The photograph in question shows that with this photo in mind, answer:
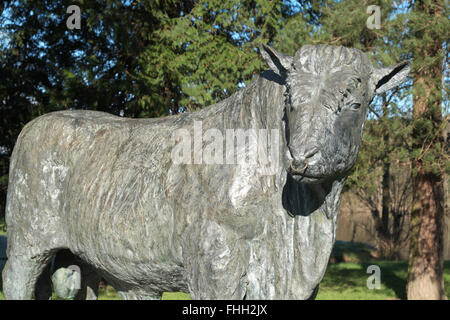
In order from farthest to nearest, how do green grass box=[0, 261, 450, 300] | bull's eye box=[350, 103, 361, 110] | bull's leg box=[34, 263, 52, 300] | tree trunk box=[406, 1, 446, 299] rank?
green grass box=[0, 261, 450, 300], tree trunk box=[406, 1, 446, 299], bull's leg box=[34, 263, 52, 300], bull's eye box=[350, 103, 361, 110]

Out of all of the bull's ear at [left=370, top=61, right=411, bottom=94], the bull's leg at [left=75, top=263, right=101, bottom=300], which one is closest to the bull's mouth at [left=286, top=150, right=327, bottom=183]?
the bull's ear at [left=370, top=61, right=411, bottom=94]

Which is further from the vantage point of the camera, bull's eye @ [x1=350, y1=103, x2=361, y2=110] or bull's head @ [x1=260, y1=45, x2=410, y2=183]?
bull's eye @ [x1=350, y1=103, x2=361, y2=110]

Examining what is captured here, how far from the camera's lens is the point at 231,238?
Answer: 2.75 metres

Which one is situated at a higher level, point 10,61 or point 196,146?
point 10,61

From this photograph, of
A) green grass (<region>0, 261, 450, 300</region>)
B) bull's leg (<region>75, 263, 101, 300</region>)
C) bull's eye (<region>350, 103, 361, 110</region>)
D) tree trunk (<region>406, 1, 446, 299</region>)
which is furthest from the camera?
green grass (<region>0, 261, 450, 300</region>)

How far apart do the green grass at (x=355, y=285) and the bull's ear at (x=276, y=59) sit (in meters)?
8.36

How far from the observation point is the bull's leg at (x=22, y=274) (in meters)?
3.91

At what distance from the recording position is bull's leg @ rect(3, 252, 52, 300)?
12.8 feet

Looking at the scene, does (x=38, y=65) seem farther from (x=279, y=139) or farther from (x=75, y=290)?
(x=279, y=139)

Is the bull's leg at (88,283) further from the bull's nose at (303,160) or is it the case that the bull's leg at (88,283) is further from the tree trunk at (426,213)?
the tree trunk at (426,213)

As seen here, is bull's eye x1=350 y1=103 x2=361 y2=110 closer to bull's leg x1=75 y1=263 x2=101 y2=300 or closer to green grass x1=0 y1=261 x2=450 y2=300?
bull's leg x1=75 y1=263 x2=101 y2=300
